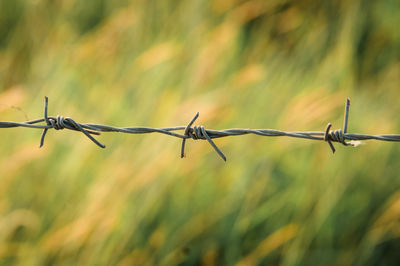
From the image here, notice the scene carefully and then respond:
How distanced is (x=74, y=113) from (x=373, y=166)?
4.83ft

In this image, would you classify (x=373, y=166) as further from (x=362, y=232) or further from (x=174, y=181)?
(x=174, y=181)

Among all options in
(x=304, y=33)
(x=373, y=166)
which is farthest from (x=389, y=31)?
(x=373, y=166)

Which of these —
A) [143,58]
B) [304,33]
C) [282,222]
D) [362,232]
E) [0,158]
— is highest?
[304,33]

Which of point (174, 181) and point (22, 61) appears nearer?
point (174, 181)

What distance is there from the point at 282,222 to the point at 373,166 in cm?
53

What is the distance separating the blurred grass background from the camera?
71.4 inches

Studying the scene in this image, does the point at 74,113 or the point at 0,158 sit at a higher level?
the point at 74,113

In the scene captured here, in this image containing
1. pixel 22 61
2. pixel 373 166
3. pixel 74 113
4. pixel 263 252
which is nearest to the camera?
pixel 263 252

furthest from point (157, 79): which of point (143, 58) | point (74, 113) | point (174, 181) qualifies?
point (174, 181)

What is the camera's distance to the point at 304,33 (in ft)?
9.68

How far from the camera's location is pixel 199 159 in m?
1.94

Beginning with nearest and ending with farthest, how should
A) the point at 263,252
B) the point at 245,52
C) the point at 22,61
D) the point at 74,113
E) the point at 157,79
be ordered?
1. the point at 263,252
2. the point at 74,113
3. the point at 157,79
4. the point at 245,52
5. the point at 22,61

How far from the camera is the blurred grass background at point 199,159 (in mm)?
1814

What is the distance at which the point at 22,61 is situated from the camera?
2.95 m
